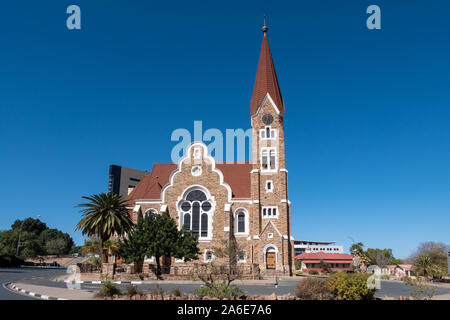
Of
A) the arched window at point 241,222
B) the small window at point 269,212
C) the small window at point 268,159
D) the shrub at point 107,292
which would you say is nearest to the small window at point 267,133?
the small window at point 268,159

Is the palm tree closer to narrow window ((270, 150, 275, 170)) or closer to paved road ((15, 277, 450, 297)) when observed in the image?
paved road ((15, 277, 450, 297))

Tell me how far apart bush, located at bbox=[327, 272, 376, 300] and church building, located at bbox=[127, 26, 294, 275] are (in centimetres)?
2563

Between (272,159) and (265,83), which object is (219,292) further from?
(265,83)

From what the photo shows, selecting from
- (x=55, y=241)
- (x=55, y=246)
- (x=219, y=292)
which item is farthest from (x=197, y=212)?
(x=55, y=241)

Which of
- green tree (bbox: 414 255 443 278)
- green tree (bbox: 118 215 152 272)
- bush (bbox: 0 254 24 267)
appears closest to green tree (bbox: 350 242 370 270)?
green tree (bbox: 414 255 443 278)

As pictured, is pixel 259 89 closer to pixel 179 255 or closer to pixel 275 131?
pixel 275 131

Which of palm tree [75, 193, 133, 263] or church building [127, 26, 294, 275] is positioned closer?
palm tree [75, 193, 133, 263]

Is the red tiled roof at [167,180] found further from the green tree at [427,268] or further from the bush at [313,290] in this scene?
the bush at [313,290]

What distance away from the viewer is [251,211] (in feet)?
144

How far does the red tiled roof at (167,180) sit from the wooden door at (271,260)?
704 centimetres

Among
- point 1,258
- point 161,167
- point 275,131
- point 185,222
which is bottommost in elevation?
point 1,258

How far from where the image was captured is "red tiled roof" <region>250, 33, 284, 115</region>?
47.7 m
